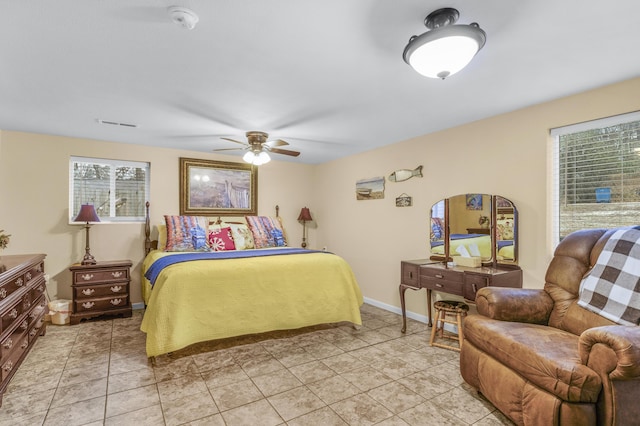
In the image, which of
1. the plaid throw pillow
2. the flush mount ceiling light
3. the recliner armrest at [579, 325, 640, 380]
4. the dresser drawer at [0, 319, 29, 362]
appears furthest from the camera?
the dresser drawer at [0, 319, 29, 362]

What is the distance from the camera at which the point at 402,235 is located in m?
Answer: 4.14

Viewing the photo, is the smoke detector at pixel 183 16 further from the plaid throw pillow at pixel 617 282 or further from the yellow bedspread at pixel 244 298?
the plaid throw pillow at pixel 617 282

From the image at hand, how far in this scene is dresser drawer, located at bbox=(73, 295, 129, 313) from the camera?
3.72m

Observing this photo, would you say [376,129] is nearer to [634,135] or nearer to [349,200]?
[349,200]

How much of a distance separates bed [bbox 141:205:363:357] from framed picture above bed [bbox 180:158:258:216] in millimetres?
1686

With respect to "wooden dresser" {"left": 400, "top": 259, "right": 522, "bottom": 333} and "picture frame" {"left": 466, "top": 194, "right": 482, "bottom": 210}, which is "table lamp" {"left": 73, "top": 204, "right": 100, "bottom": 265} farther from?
"picture frame" {"left": 466, "top": 194, "right": 482, "bottom": 210}

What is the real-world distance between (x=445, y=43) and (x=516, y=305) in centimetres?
175

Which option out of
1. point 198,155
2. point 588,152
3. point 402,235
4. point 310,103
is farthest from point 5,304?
point 588,152

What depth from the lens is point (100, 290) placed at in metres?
3.85

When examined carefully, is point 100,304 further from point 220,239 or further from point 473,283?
point 473,283

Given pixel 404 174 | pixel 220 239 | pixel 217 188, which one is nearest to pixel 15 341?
pixel 220 239

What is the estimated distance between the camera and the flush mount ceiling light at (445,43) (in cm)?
152

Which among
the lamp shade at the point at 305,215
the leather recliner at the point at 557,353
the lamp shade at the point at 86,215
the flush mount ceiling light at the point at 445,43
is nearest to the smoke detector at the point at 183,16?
the flush mount ceiling light at the point at 445,43

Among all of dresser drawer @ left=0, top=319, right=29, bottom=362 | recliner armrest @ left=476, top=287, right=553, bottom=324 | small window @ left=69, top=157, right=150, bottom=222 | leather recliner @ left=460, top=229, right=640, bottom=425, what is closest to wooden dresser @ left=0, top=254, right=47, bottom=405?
dresser drawer @ left=0, top=319, right=29, bottom=362
